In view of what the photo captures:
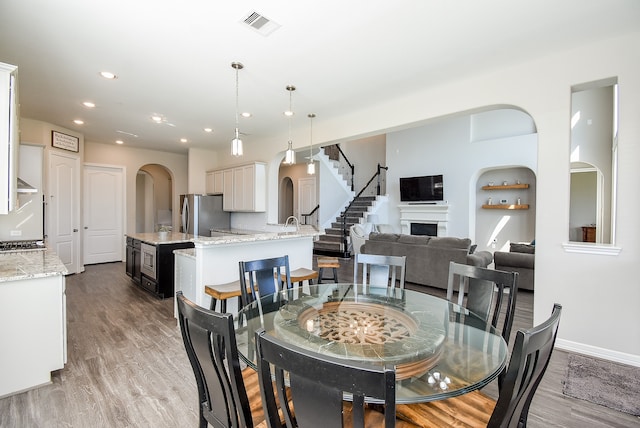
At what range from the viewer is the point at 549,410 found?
2100 mm

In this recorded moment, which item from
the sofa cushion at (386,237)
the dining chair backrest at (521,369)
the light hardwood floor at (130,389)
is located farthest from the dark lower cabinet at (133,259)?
the dining chair backrest at (521,369)

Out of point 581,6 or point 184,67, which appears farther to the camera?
point 184,67

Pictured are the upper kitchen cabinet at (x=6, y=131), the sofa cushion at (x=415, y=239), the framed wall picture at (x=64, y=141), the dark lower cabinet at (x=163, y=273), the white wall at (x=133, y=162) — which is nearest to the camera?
the upper kitchen cabinet at (x=6, y=131)

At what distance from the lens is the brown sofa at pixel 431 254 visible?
484 cm

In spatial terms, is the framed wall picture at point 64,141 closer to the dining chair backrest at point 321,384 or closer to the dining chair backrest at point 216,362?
the dining chair backrest at point 216,362

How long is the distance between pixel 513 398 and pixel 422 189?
806 cm

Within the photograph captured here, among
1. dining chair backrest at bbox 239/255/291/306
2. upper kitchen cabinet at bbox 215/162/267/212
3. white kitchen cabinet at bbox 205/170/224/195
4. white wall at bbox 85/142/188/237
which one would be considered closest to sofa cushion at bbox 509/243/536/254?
dining chair backrest at bbox 239/255/291/306

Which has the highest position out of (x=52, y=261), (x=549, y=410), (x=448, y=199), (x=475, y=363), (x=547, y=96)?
(x=547, y=96)

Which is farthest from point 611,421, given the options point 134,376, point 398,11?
point 134,376

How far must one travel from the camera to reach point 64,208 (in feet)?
18.8

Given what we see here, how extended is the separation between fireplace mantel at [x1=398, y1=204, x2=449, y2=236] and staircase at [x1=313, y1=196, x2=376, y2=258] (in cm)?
108

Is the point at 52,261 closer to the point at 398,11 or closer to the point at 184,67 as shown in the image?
the point at 184,67

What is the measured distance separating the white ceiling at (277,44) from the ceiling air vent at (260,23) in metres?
0.05

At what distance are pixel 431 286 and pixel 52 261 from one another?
5.03 m
